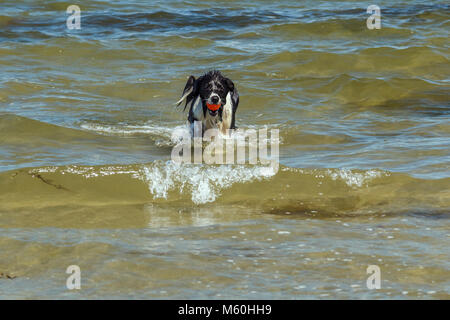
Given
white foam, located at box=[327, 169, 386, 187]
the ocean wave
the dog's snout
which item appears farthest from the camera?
the dog's snout

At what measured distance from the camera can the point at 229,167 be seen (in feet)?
24.8

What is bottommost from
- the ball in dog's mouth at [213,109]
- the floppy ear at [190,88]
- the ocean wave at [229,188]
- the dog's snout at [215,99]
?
the ocean wave at [229,188]

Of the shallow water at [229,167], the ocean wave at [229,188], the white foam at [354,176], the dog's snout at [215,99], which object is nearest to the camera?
the shallow water at [229,167]

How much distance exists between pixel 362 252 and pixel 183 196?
7.14 ft

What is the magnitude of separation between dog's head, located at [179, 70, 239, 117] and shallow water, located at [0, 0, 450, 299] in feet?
2.74

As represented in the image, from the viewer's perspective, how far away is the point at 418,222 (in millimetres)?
6074

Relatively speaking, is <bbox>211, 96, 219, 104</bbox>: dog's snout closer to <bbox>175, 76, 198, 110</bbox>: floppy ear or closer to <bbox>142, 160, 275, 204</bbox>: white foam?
<bbox>175, 76, 198, 110</bbox>: floppy ear

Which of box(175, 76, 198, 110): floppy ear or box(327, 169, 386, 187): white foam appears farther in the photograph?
box(175, 76, 198, 110): floppy ear

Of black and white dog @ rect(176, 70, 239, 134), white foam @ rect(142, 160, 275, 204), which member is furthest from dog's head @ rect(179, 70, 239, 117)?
white foam @ rect(142, 160, 275, 204)

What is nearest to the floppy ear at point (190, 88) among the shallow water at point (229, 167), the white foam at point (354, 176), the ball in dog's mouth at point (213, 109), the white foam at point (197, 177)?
the ball in dog's mouth at point (213, 109)

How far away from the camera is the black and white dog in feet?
28.5

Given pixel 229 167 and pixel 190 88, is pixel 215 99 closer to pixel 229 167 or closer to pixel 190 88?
pixel 190 88

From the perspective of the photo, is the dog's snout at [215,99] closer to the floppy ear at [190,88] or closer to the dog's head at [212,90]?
the dog's head at [212,90]

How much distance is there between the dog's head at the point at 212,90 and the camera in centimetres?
866
